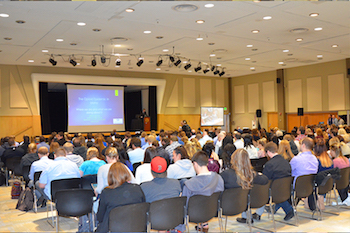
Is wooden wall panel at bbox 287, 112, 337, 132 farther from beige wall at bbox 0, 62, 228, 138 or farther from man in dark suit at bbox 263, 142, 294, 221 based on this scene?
man in dark suit at bbox 263, 142, 294, 221

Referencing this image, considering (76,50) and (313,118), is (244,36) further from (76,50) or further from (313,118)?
(313,118)

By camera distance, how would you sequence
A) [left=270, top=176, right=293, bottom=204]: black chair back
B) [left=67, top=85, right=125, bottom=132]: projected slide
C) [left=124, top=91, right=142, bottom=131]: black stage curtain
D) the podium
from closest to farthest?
[left=270, top=176, right=293, bottom=204]: black chair back, [left=67, top=85, right=125, bottom=132]: projected slide, the podium, [left=124, top=91, right=142, bottom=131]: black stage curtain

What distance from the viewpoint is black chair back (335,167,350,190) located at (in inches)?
220

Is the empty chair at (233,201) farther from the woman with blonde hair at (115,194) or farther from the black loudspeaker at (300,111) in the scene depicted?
the black loudspeaker at (300,111)

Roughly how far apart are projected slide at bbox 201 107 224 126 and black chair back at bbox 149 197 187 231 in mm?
16168

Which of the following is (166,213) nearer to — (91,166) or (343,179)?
(91,166)

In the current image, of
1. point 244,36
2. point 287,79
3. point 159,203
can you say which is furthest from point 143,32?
point 287,79

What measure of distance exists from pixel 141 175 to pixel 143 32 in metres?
6.30

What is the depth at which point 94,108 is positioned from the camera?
1711 centimetres

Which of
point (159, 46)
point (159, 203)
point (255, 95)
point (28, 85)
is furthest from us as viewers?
point (255, 95)

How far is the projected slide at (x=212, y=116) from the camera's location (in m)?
20.0

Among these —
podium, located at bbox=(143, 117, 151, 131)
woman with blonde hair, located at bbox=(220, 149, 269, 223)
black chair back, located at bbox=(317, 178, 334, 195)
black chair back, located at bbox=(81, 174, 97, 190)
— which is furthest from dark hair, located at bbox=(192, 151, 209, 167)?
podium, located at bbox=(143, 117, 151, 131)

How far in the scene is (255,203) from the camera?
459cm

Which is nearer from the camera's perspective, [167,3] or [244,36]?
[167,3]
